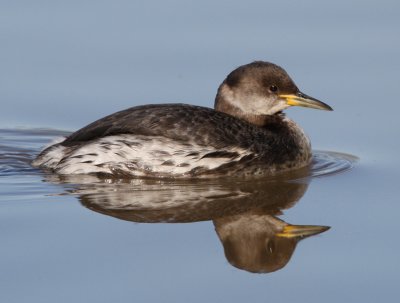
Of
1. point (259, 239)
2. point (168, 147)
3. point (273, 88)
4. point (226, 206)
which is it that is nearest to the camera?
point (259, 239)

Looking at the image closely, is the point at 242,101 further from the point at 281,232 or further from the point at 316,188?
the point at 281,232

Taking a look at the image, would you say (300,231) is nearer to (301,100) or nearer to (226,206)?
(226,206)

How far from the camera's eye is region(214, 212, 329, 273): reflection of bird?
25.8 feet

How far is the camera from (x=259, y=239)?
27.4ft

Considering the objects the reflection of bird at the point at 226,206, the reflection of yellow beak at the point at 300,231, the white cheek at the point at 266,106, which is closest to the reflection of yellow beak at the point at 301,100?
the white cheek at the point at 266,106

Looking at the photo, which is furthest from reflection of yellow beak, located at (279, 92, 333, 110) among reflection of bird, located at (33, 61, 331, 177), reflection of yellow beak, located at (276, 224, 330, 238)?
reflection of yellow beak, located at (276, 224, 330, 238)

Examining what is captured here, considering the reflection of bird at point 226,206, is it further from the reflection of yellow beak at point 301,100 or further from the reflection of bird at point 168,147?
the reflection of yellow beak at point 301,100

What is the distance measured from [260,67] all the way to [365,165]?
1497 mm

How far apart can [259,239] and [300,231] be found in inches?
14.4

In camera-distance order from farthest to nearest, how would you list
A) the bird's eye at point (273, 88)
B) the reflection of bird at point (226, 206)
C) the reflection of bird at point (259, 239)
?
the bird's eye at point (273, 88), the reflection of bird at point (226, 206), the reflection of bird at point (259, 239)

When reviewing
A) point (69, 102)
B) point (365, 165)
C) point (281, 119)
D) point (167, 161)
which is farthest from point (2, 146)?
point (365, 165)

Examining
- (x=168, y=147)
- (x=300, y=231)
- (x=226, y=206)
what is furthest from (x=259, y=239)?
(x=168, y=147)

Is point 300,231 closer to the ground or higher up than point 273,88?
closer to the ground

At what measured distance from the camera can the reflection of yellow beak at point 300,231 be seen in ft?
27.5
